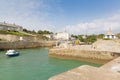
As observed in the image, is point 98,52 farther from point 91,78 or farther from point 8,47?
point 8,47

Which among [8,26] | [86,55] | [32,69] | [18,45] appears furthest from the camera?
[8,26]

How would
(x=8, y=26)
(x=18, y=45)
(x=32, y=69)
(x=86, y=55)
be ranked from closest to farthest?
(x=32, y=69) < (x=86, y=55) < (x=18, y=45) < (x=8, y=26)

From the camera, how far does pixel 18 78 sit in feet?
44.4

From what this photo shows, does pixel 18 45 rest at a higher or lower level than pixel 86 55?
higher

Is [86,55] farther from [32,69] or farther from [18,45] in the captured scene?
[18,45]

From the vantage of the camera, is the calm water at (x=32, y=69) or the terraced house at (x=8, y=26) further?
the terraced house at (x=8, y=26)

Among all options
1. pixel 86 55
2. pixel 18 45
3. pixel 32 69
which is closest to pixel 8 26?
pixel 18 45

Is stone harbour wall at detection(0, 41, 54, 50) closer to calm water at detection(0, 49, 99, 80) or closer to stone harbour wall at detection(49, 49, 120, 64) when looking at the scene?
stone harbour wall at detection(49, 49, 120, 64)

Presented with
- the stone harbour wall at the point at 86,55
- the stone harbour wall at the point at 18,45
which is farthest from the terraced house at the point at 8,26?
the stone harbour wall at the point at 86,55

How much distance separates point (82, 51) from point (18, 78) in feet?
47.5

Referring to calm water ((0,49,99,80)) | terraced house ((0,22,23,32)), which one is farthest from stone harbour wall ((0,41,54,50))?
terraced house ((0,22,23,32))

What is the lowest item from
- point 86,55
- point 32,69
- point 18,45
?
point 32,69

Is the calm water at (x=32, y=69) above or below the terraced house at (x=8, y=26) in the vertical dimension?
below

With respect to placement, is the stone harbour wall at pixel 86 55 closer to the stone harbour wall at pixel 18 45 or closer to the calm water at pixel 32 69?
the calm water at pixel 32 69
